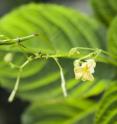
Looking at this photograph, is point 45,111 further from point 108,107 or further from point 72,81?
point 108,107

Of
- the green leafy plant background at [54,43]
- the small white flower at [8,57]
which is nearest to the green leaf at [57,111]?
the green leafy plant background at [54,43]

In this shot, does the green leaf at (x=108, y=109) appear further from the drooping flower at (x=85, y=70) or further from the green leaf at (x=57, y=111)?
the green leaf at (x=57, y=111)

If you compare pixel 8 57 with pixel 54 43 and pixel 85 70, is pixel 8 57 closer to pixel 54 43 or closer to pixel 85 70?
pixel 54 43

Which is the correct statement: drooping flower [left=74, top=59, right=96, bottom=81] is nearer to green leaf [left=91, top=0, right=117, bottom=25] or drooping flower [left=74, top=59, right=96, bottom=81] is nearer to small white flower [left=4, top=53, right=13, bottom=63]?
small white flower [left=4, top=53, right=13, bottom=63]

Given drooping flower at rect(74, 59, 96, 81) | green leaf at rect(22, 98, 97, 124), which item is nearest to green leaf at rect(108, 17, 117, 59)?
drooping flower at rect(74, 59, 96, 81)

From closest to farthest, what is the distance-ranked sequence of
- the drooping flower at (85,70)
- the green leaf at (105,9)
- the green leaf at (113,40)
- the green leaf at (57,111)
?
the drooping flower at (85,70), the green leaf at (113,40), the green leaf at (105,9), the green leaf at (57,111)

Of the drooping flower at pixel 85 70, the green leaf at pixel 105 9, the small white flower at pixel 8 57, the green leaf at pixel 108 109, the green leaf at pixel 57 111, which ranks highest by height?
the green leaf at pixel 105 9
